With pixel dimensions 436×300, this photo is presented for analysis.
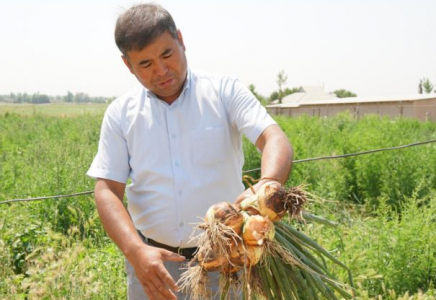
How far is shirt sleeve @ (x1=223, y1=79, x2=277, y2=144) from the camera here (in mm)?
2188

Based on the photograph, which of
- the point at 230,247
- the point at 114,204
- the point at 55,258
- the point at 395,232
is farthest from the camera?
Answer: the point at 55,258

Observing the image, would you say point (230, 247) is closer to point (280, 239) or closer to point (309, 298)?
point (280, 239)

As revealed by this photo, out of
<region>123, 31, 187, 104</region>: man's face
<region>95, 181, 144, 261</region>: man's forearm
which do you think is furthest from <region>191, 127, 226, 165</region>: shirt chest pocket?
<region>95, 181, 144, 261</region>: man's forearm

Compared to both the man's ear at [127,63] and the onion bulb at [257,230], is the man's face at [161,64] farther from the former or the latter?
the onion bulb at [257,230]

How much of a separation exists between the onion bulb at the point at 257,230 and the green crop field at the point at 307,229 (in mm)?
184

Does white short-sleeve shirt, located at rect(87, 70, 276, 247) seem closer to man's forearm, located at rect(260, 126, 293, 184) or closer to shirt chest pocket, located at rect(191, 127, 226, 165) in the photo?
shirt chest pocket, located at rect(191, 127, 226, 165)

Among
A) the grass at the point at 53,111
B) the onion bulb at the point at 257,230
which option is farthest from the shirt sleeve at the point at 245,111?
the grass at the point at 53,111

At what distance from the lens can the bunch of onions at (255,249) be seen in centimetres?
174

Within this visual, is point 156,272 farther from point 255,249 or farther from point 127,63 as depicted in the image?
point 127,63

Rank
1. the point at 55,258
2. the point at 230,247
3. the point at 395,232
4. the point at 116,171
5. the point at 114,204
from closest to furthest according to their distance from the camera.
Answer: the point at 230,247 → the point at 114,204 → the point at 116,171 → the point at 395,232 → the point at 55,258

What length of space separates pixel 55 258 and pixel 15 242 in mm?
441

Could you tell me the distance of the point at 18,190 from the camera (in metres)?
6.38

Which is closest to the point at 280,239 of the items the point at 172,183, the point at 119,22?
the point at 172,183

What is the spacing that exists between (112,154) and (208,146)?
16.7 inches
